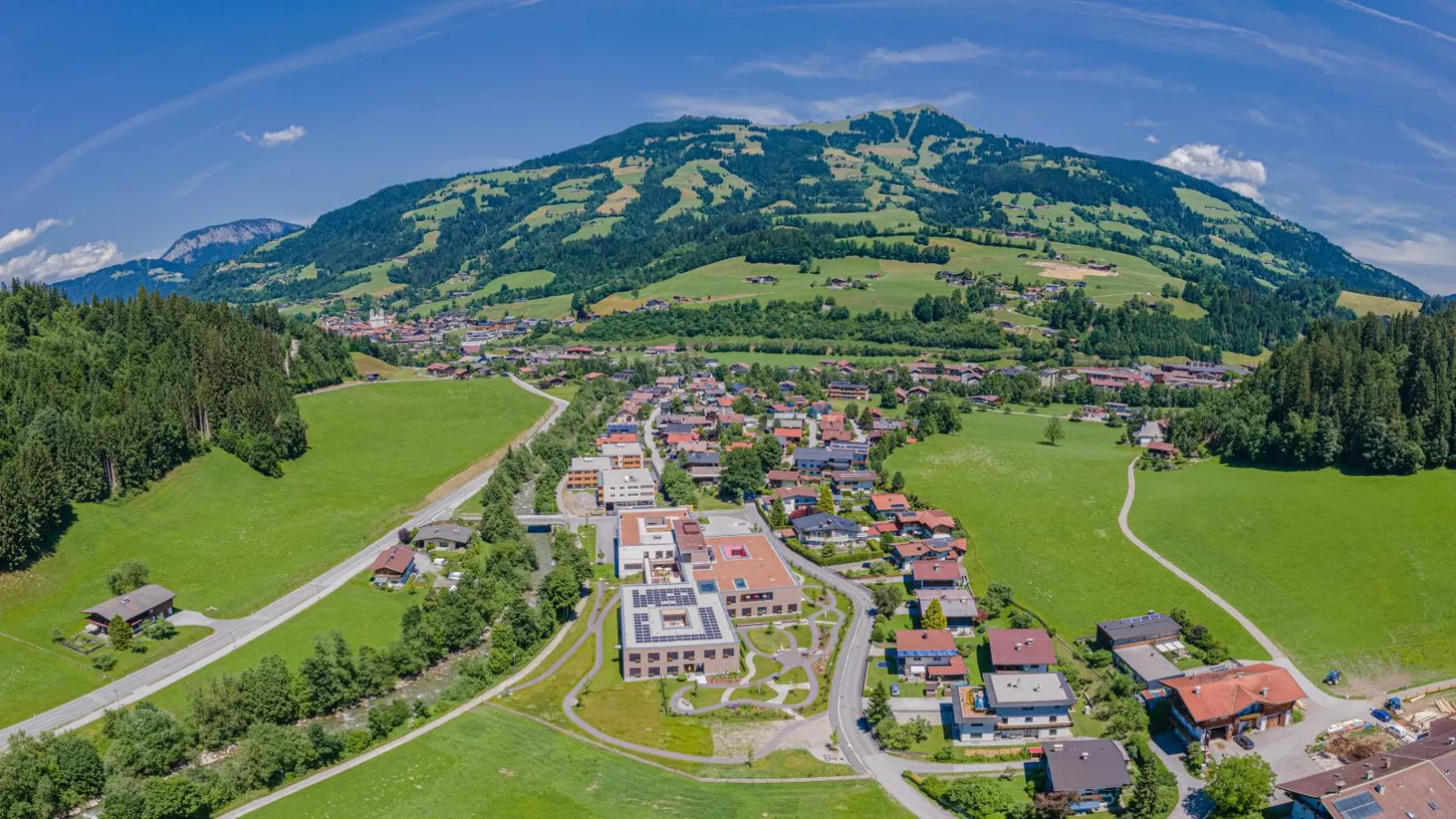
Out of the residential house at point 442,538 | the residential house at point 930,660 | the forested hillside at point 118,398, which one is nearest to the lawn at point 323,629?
the residential house at point 442,538

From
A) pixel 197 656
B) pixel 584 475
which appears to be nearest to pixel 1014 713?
pixel 197 656

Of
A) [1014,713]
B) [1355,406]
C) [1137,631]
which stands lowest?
[1014,713]

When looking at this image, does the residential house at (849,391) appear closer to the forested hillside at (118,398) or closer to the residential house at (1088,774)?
the forested hillside at (118,398)

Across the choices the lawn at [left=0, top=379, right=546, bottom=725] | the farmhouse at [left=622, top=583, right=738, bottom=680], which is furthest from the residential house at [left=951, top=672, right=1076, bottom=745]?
the lawn at [left=0, top=379, right=546, bottom=725]

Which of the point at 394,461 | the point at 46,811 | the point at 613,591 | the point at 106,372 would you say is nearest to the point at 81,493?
the point at 106,372

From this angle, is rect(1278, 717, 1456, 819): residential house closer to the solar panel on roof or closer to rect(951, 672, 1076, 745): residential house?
the solar panel on roof

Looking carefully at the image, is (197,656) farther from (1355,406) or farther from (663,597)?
(1355,406)
